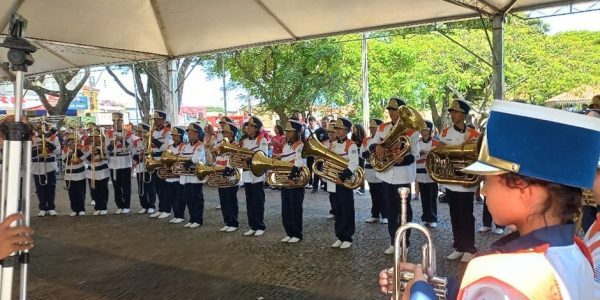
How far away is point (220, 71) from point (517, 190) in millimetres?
21326

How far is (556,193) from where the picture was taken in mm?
1277

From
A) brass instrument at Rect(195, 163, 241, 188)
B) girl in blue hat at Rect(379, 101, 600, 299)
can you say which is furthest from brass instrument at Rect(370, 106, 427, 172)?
girl in blue hat at Rect(379, 101, 600, 299)

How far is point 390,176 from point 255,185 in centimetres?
Answer: 240

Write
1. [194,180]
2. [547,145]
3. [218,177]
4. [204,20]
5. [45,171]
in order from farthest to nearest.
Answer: [45,171], [204,20], [194,180], [218,177], [547,145]

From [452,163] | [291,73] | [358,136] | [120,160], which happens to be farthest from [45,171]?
[291,73]

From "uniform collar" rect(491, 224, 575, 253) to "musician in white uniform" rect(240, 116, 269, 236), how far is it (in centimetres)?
648

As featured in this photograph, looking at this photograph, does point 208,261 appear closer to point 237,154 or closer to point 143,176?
point 237,154

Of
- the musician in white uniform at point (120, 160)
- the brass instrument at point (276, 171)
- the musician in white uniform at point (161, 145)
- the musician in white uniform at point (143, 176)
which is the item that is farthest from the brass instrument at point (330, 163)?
the musician in white uniform at point (120, 160)

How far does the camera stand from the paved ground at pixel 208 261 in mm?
5137

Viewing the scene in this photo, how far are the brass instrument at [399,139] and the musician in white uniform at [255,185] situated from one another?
1989 mm

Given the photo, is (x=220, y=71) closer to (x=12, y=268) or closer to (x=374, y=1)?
(x=374, y=1)

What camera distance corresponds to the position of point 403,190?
1.79 metres

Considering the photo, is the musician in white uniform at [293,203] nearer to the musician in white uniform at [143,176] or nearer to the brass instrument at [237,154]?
the brass instrument at [237,154]

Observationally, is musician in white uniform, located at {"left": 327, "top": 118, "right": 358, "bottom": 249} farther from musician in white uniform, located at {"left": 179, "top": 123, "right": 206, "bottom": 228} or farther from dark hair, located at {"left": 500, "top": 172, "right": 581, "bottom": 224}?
dark hair, located at {"left": 500, "top": 172, "right": 581, "bottom": 224}
